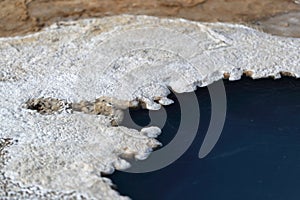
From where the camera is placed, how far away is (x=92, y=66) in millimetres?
4375

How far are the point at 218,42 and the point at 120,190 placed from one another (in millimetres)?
1526

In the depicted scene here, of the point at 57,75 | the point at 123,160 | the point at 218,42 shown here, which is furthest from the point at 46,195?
the point at 218,42

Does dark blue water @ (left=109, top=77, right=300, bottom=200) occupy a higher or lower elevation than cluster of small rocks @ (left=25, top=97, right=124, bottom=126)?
lower

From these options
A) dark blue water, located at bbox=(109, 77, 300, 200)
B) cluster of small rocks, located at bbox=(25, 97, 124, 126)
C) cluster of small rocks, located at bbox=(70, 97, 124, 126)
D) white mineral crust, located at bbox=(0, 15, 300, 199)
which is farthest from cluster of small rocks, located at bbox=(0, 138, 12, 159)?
dark blue water, located at bbox=(109, 77, 300, 200)

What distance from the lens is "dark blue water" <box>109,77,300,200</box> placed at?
3525 millimetres

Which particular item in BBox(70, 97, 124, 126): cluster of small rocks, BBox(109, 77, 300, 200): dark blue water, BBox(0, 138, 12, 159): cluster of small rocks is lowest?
BBox(109, 77, 300, 200): dark blue water

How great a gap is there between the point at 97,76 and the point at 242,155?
1099mm

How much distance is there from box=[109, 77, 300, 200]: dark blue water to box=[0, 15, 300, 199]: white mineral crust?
0.38 feet

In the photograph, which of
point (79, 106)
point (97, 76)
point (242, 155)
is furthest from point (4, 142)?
point (242, 155)

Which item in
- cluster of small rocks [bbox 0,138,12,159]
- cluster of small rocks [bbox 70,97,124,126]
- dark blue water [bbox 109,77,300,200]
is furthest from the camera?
cluster of small rocks [bbox 70,97,124,126]

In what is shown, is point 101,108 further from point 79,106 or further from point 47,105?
point 47,105

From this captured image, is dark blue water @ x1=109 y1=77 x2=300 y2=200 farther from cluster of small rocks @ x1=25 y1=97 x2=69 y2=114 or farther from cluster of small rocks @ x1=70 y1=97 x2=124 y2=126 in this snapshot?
cluster of small rocks @ x1=25 y1=97 x2=69 y2=114

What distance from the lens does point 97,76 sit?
429cm

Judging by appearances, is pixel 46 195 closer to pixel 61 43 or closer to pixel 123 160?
pixel 123 160
